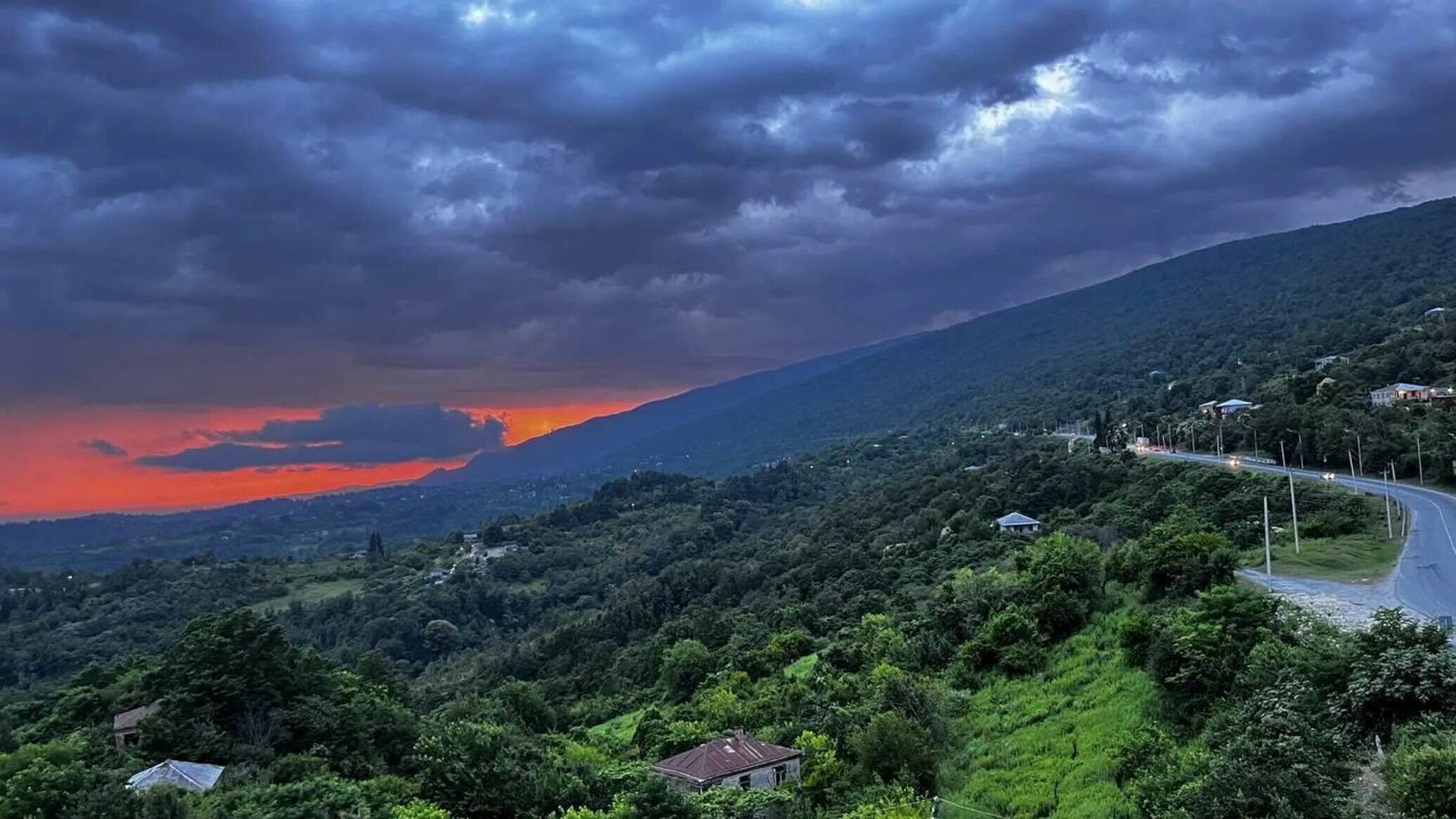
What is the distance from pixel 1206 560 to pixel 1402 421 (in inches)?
1318

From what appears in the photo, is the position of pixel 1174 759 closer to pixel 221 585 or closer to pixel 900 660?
pixel 900 660

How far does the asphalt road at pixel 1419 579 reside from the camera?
23.8 metres

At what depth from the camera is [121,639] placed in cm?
9931

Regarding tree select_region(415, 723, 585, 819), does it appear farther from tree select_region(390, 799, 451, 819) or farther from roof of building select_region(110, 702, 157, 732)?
roof of building select_region(110, 702, 157, 732)

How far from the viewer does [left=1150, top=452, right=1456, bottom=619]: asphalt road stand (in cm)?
2380

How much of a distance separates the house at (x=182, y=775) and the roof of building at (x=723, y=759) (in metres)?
13.9

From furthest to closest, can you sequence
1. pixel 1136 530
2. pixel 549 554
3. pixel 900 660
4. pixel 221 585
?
pixel 549 554 < pixel 221 585 < pixel 1136 530 < pixel 900 660

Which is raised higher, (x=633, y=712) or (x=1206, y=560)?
(x=1206, y=560)

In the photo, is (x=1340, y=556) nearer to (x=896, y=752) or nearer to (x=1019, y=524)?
(x=896, y=752)

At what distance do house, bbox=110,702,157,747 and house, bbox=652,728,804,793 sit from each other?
19.3 meters

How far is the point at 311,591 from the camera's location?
4879 inches

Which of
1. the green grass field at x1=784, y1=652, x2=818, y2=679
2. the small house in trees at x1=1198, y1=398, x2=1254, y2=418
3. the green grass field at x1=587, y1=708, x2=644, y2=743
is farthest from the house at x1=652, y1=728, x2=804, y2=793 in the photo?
the small house in trees at x1=1198, y1=398, x2=1254, y2=418

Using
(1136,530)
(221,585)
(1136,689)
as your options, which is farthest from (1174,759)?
(221,585)

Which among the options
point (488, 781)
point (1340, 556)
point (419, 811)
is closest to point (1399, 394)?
point (1340, 556)
